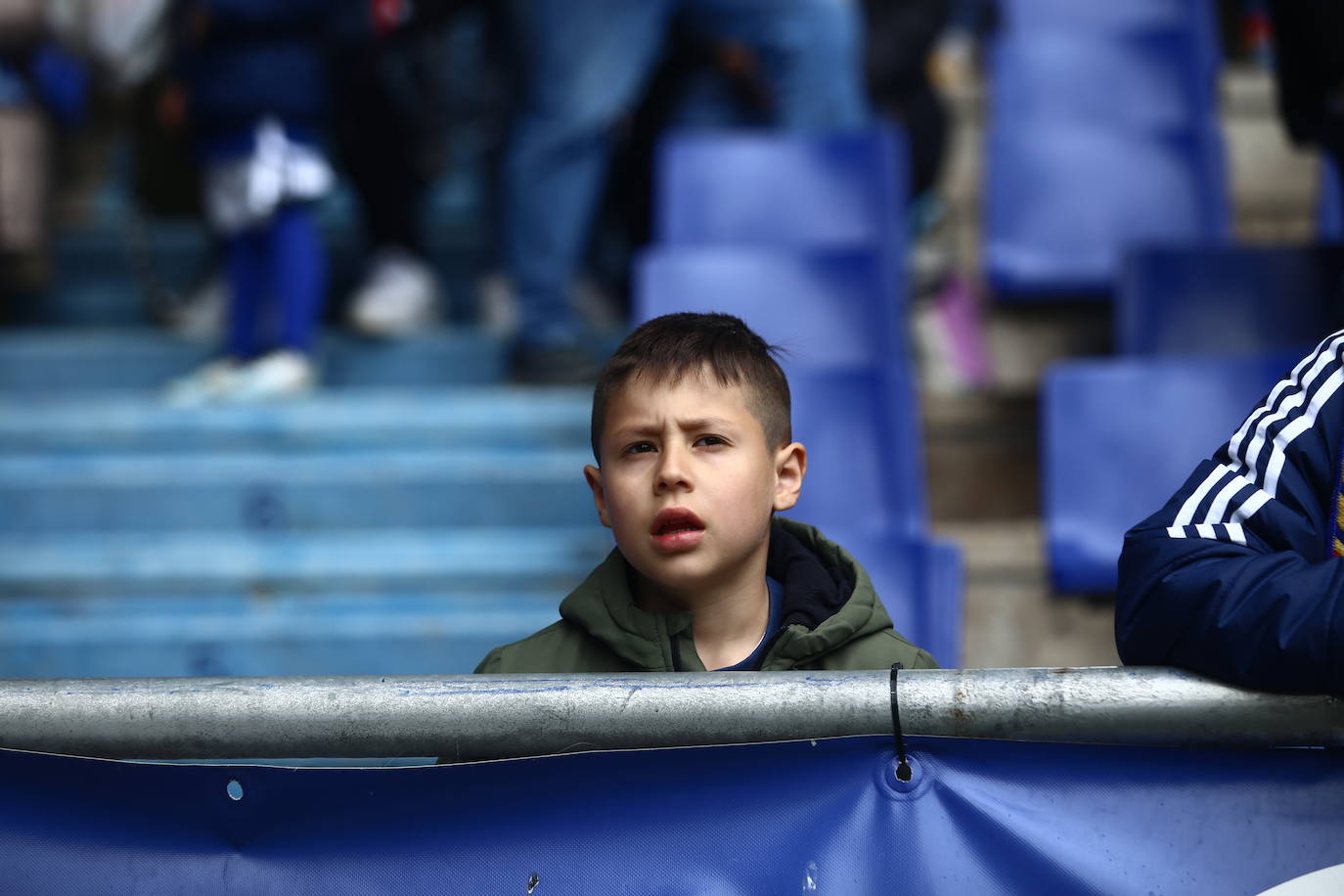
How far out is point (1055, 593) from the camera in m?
2.87

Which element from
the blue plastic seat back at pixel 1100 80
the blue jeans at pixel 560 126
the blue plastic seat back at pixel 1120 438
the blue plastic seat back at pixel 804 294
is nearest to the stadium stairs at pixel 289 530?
the blue jeans at pixel 560 126

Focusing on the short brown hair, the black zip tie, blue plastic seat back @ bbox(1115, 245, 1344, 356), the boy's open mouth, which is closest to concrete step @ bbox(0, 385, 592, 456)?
blue plastic seat back @ bbox(1115, 245, 1344, 356)

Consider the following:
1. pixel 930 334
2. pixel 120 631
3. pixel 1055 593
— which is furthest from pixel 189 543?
pixel 930 334

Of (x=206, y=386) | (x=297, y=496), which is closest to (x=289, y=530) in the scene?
(x=297, y=496)

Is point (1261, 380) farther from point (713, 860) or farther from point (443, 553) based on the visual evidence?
point (713, 860)

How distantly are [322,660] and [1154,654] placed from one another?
204 centimetres

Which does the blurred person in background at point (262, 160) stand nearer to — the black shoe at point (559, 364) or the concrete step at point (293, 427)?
the concrete step at point (293, 427)

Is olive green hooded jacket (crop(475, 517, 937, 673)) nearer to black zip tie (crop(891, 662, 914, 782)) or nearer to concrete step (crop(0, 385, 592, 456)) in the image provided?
black zip tie (crop(891, 662, 914, 782))

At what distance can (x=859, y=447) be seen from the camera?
10.1 ft

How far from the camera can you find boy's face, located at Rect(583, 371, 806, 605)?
148cm

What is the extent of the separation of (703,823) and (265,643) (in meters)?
1.94

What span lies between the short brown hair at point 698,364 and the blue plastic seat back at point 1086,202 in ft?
8.35

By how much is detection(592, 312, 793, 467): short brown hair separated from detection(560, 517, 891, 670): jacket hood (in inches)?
5.7

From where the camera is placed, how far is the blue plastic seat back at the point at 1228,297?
10.2 feet
